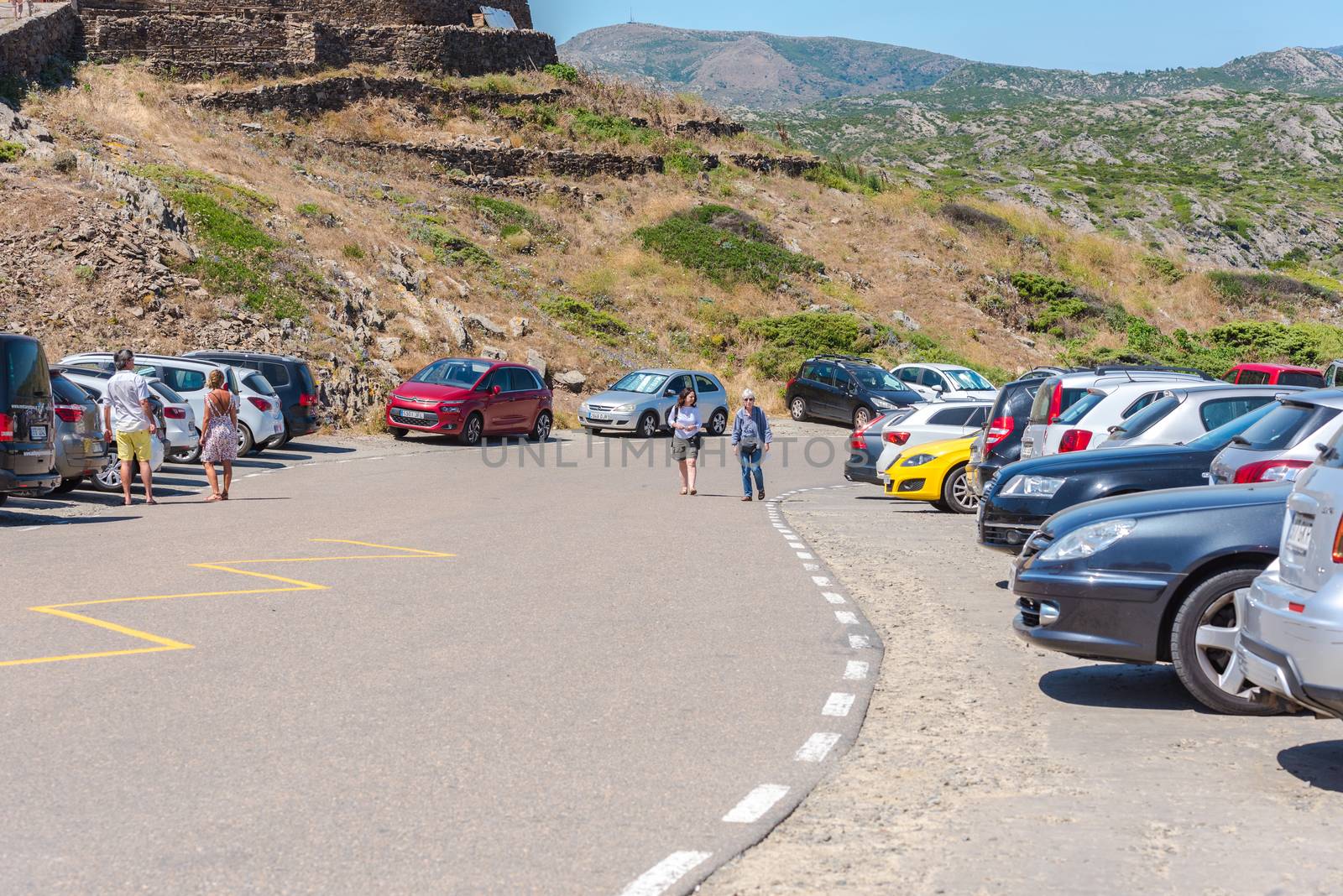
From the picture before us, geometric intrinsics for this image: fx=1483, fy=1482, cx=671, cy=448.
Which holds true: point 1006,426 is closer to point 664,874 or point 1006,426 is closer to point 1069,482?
point 1069,482

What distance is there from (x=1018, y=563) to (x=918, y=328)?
4310 centimetres

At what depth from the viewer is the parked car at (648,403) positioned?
3278 centimetres

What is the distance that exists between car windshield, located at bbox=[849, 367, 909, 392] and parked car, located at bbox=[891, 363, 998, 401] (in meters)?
0.42

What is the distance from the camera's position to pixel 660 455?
29.6 metres

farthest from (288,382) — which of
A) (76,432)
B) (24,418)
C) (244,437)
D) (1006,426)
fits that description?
(1006,426)

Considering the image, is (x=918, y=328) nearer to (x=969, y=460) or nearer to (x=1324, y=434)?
(x=969, y=460)

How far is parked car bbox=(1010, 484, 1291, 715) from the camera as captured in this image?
25.7 feet

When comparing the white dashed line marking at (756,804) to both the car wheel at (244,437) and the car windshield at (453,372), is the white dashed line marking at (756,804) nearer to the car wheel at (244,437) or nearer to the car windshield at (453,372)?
the car wheel at (244,437)

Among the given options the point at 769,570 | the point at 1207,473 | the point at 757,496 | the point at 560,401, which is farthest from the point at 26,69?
the point at 1207,473

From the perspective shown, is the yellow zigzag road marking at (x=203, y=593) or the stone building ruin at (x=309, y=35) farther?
the stone building ruin at (x=309, y=35)

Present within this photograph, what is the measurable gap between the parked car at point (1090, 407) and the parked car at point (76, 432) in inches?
437

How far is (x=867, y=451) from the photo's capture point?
21.8 metres

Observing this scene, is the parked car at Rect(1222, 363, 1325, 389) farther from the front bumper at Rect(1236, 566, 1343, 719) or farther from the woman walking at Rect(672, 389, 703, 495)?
the front bumper at Rect(1236, 566, 1343, 719)

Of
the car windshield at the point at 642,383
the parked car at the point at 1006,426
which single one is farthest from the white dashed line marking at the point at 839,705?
the car windshield at the point at 642,383
